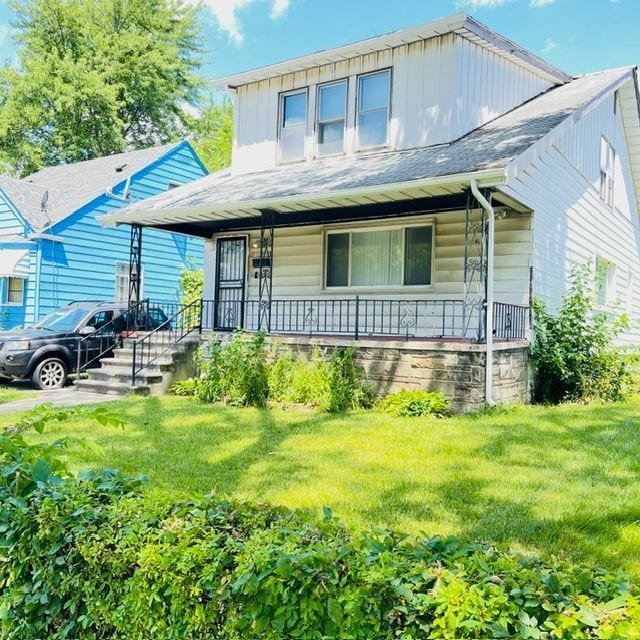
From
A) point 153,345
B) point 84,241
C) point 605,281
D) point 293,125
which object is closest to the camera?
point 153,345

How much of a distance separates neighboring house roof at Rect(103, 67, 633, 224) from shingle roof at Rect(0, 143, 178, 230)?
5330 mm

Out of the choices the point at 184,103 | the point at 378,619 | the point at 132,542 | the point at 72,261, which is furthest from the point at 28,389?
the point at 184,103

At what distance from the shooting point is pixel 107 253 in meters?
17.8

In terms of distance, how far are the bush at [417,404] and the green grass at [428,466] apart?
384 millimetres

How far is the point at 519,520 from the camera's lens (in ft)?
13.0

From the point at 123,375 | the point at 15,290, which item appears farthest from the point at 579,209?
the point at 15,290

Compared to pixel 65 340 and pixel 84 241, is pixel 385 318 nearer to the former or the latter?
pixel 65 340

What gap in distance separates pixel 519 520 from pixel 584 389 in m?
6.02

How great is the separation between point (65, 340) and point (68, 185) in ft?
32.9

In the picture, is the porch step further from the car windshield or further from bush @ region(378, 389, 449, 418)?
bush @ region(378, 389, 449, 418)

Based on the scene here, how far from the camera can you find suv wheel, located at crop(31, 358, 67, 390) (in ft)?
36.2

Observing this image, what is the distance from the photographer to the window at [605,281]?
13.4 meters

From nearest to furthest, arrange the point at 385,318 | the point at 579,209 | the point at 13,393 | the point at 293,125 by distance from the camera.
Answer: the point at 13,393 → the point at 385,318 → the point at 579,209 → the point at 293,125

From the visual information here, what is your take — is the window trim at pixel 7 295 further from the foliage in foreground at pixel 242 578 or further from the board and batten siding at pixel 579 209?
the foliage in foreground at pixel 242 578
